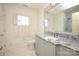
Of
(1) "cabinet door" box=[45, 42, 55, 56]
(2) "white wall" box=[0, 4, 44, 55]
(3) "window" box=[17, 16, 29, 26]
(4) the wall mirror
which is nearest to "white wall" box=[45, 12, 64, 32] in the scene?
(4) the wall mirror

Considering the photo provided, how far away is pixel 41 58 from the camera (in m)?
2.00

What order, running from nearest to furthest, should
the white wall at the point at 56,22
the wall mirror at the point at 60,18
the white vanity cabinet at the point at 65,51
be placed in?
the white vanity cabinet at the point at 65,51 → the wall mirror at the point at 60,18 → the white wall at the point at 56,22

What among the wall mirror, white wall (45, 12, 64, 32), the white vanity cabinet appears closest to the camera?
the white vanity cabinet

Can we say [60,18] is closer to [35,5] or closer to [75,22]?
[75,22]

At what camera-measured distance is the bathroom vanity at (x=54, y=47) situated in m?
1.80

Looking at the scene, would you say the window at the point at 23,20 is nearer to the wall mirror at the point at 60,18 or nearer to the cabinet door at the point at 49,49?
the wall mirror at the point at 60,18

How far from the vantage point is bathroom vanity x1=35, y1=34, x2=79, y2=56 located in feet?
5.90

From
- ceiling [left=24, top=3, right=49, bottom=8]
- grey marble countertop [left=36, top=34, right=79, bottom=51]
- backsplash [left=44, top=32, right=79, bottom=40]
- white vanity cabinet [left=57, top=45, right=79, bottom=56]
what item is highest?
ceiling [left=24, top=3, right=49, bottom=8]

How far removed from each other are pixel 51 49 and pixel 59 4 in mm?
713

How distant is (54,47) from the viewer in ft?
6.26

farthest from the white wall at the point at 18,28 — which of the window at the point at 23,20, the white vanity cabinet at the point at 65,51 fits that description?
the white vanity cabinet at the point at 65,51

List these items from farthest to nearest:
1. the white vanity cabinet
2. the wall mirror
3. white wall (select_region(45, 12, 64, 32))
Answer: white wall (select_region(45, 12, 64, 32)) < the wall mirror < the white vanity cabinet

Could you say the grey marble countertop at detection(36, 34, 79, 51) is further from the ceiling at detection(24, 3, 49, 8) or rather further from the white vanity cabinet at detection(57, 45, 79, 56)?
the ceiling at detection(24, 3, 49, 8)

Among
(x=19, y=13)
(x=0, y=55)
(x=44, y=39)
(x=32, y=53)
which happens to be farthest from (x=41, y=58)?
(x=19, y=13)
